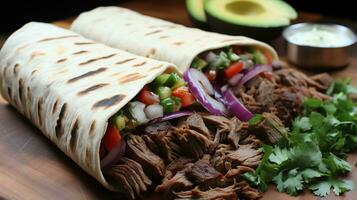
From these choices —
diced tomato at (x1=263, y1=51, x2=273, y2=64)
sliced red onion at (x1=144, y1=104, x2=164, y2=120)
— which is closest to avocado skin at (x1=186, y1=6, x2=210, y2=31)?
diced tomato at (x1=263, y1=51, x2=273, y2=64)

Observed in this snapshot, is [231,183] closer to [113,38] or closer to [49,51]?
[49,51]

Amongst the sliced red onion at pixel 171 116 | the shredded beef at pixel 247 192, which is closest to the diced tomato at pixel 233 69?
the sliced red onion at pixel 171 116

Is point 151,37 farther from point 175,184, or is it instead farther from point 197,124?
point 175,184

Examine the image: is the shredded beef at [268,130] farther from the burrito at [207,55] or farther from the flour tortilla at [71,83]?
the flour tortilla at [71,83]

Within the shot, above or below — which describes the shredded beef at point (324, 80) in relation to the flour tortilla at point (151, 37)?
below

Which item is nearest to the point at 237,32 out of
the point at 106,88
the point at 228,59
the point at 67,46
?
the point at 228,59

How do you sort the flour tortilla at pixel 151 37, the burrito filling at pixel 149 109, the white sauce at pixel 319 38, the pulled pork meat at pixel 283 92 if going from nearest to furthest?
1. the burrito filling at pixel 149 109
2. the pulled pork meat at pixel 283 92
3. the flour tortilla at pixel 151 37
4. the white sauce at pixel 319 38
